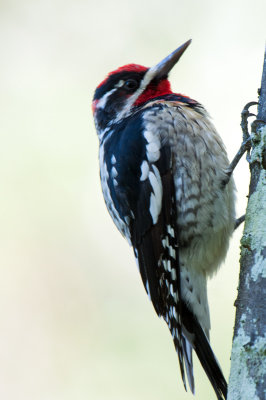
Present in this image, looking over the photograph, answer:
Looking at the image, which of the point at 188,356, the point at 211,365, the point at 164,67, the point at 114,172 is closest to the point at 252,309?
the point at 211,365

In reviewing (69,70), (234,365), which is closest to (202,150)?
(234,365)

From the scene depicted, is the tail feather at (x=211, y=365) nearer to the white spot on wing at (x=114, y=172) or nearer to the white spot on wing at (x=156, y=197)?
the white spot on wing at (x=156, y=197)

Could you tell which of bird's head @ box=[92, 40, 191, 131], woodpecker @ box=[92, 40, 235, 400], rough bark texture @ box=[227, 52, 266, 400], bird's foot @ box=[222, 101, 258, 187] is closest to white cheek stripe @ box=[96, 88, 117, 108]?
bird's head @ box=[92, 40, 191, 131]

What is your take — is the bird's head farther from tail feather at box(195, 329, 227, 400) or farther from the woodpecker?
tail feather at box(195, 329, 227, 400)

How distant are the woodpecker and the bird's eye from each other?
1.79 feet

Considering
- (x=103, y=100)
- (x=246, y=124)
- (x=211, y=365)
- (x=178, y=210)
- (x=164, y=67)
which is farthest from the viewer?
(x=103, y=100)

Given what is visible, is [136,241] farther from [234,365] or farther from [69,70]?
[69,70]

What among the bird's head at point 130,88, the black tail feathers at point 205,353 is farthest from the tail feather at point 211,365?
the bird's head at point 130,88

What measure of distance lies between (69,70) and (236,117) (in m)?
1.96

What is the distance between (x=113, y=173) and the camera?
3.67 metres

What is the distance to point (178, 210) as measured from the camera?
3.44m

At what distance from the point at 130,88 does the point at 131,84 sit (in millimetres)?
26

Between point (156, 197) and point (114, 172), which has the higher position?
point (114, 172)

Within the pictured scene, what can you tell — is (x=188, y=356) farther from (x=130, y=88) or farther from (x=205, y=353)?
(x=130, y=88)
